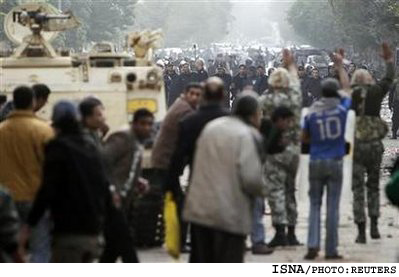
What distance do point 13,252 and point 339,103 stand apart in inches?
209

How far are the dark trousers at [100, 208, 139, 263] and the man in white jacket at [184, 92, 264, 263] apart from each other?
2.83 feet

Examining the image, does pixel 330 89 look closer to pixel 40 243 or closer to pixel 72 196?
pixel 40 243

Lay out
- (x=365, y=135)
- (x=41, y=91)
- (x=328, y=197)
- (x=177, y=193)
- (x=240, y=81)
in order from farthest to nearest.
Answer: (x=240, y=81), (x=365, y=135), (x=41, y=91), (x=328, y=197), (x=177, y=193)

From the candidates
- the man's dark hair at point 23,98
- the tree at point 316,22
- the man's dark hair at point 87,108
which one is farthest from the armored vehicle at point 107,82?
the tree at point 316,22

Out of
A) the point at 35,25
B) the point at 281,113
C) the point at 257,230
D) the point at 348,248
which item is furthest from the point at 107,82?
the point at 348,248

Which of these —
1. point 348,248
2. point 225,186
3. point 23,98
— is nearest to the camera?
point 225,186

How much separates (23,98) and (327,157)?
3386mm

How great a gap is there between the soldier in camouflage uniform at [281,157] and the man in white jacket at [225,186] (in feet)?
14.7

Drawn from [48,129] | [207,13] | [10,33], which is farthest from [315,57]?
[207,13]

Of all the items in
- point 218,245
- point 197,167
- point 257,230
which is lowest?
point 257,230

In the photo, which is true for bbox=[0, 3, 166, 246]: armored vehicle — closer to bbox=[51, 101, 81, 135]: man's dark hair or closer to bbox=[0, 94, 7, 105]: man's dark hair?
bbox=[0, 94, 7, 105]: man's dark hair

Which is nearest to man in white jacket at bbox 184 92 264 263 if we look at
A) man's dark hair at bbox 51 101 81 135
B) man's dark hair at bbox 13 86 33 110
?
man's dark hair at bbox 51 101 81 135

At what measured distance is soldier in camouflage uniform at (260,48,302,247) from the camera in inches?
597

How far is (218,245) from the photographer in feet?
34.7
